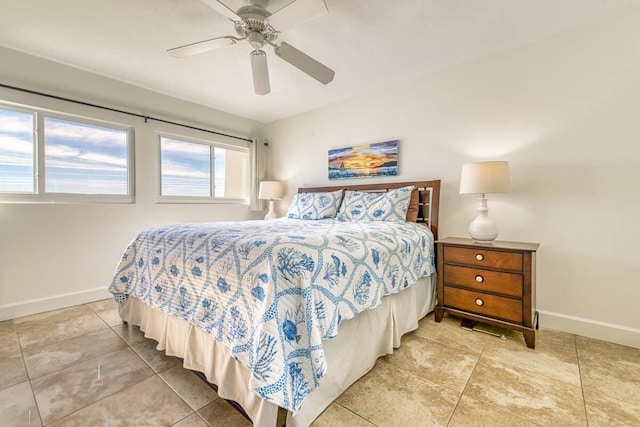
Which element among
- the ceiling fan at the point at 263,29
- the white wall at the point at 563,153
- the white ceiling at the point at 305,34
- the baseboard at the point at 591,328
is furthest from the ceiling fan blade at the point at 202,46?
the baseboard at the point at 591,328

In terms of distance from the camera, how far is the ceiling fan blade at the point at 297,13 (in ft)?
5.13

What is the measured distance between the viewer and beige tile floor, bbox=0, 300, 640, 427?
1307mm

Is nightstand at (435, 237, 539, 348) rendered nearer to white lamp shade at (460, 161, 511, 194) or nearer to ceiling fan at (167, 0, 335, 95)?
white lamp shade at (460, 161, 511, 194)

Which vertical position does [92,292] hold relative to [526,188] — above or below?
below

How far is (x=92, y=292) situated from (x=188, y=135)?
2116 millimetres

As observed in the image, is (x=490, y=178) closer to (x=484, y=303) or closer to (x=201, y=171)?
(x=484, y=303)

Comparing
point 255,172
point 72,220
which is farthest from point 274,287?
point 255,172

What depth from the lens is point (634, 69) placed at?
1.96 m

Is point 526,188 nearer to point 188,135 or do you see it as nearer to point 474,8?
point 474,8

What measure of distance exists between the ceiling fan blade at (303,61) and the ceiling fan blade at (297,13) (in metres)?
0.14

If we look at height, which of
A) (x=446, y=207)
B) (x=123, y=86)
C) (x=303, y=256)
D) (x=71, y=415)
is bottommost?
(x=71, y=415)

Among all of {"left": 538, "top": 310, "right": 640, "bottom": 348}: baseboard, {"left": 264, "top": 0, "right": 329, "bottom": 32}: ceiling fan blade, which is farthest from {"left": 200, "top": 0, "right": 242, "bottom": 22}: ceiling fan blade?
{"left": 538, "top": 310, "right": 640, "bottom": 348}: baseboard

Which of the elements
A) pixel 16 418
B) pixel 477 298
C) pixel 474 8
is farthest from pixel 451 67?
pixel 16 418

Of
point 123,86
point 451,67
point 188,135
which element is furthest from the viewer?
point 188,135
